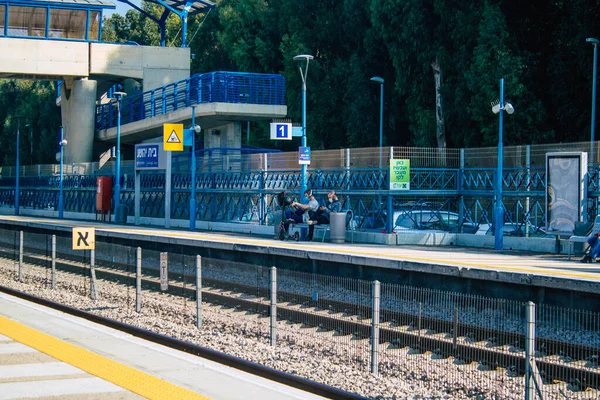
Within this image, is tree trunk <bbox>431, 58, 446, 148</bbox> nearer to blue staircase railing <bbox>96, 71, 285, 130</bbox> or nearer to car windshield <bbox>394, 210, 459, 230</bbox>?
blue staircase railing <bbox>96, 71, 285, 130</bbox>

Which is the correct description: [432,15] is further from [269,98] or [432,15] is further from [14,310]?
[14,310]

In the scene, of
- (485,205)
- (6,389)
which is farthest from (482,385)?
(485,205)

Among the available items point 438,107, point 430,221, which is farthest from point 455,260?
point 438,107

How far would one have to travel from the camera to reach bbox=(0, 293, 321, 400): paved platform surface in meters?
11.0

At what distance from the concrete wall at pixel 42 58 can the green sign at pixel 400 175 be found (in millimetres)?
30328

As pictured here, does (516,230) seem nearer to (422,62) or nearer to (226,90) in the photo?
(226,90)

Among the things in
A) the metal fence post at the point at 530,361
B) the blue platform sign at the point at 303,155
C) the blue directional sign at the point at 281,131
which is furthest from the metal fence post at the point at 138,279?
the blue directional sign at the point at 281,131

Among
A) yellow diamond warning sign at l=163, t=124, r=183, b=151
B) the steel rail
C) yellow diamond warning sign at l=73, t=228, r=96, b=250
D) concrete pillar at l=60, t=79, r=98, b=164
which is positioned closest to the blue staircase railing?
yellow diamond warning sign at l=163, t=124, r=183, b=151

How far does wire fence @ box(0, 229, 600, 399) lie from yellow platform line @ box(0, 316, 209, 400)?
2.57m

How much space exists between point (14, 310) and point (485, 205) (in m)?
16.8

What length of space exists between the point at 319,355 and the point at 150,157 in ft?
97.6

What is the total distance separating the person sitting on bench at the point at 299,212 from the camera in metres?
30.0

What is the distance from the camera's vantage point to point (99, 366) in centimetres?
1257

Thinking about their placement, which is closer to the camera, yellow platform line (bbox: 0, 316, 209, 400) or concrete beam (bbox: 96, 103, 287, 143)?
yellow platform line (bbox: 0, 316, 209, 400)
